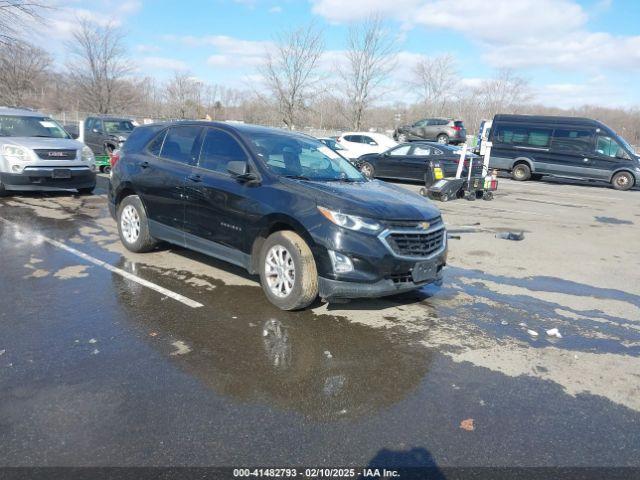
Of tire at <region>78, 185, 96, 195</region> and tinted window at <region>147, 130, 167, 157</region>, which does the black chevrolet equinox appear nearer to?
tinted window at <region>147, 130, 167, 157</region>

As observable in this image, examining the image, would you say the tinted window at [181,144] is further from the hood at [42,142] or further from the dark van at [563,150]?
the dark van at [563,150]

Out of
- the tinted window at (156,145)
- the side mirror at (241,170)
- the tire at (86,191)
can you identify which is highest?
the tinted window at (156,145)

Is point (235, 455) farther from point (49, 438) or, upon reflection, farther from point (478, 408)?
point (478, 408)

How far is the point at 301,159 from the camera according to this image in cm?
560

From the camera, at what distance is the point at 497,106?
171 feet

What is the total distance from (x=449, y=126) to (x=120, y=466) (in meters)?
31.8

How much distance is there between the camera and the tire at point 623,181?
19.0 meters

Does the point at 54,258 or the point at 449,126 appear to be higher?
the point at 449,126

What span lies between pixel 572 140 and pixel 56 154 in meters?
18.1

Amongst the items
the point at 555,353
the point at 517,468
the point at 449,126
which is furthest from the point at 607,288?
the point at 449,126

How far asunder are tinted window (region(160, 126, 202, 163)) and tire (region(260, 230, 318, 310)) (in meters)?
1.74

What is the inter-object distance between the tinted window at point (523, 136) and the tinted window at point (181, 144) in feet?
57.8

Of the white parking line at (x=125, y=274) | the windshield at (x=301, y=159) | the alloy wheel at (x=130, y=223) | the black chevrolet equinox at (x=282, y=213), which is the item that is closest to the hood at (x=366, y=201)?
the black chevrolet equinox at (x=282, y=213)

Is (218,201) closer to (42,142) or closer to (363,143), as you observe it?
(42,142)
